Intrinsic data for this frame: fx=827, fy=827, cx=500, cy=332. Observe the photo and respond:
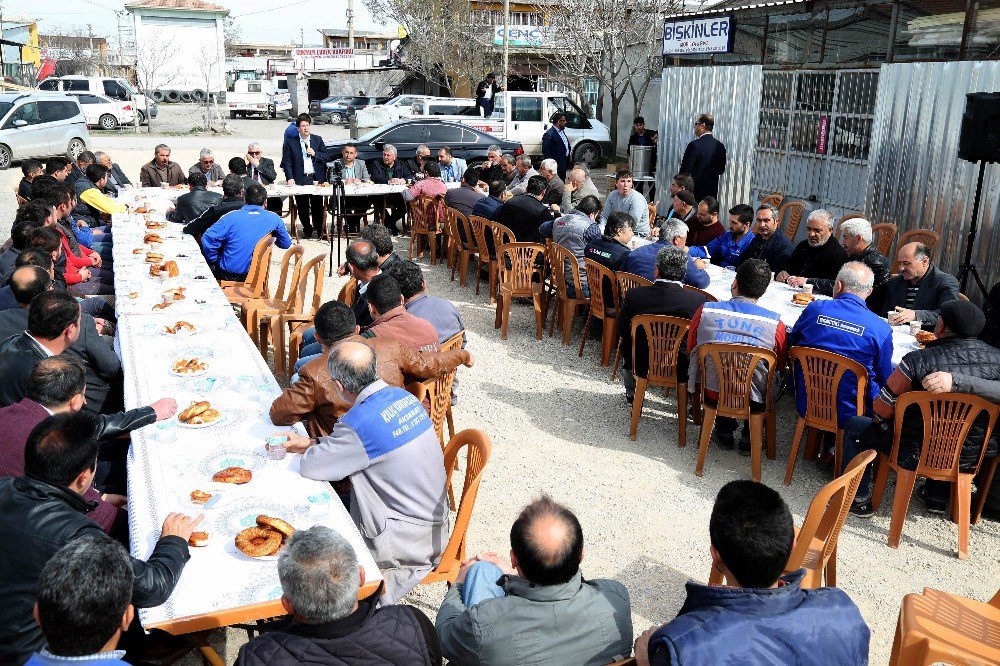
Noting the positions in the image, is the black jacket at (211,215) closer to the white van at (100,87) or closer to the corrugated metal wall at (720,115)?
the corrugated metal wall at (720,115)

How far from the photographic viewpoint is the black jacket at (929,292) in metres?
5.88

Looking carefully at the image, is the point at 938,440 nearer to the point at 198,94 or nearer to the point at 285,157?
the point at 285,157

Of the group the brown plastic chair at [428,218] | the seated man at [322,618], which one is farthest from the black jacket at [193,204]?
the seated man at [322,618]

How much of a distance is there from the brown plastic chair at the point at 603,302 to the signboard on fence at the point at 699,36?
633cm

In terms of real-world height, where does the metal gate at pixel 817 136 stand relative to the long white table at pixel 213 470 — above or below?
above

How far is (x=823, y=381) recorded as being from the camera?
4820mm

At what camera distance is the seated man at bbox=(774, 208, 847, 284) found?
673 cm

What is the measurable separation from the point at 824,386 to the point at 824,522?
1.42 meters

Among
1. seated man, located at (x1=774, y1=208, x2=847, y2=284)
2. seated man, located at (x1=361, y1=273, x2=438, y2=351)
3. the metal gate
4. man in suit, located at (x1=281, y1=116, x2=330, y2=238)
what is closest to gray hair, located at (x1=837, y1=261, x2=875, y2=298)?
seated man, located at (x1=774, y1=208, x2=847, y2=284)

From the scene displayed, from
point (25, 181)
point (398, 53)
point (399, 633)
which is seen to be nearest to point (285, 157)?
point (25, 181)

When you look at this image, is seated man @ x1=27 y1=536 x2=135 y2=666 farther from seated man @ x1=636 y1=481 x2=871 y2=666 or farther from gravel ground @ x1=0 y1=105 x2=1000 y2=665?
gravel ground @ x1=0 y1=105 x2=1000 y2=665

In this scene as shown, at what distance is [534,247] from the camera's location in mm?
7645

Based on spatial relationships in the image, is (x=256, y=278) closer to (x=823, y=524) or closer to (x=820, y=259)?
(x=820, y=259)

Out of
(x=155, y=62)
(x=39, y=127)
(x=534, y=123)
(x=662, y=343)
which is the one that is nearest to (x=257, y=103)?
(x=155, y=62)
